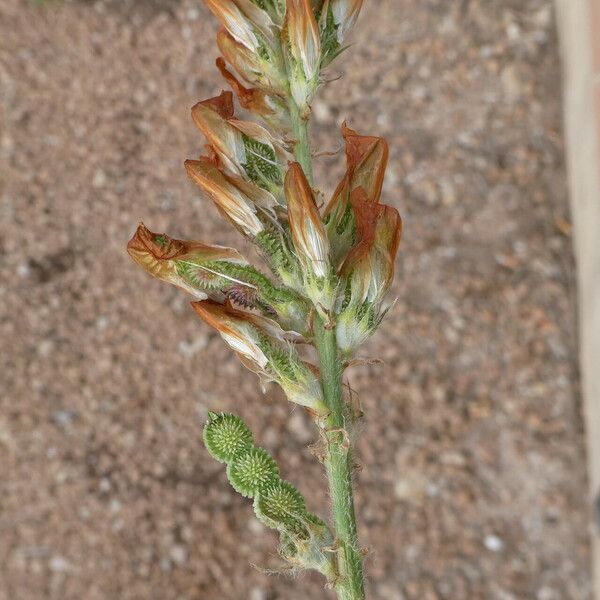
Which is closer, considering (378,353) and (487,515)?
(487,515)

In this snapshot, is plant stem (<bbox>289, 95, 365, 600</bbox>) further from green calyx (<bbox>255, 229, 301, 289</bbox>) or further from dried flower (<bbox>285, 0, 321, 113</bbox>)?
dried flower (<bbox>285, 0, 321, 113</bbox>)

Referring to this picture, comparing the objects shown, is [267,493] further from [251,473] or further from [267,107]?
[267,107]

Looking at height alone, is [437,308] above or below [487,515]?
above

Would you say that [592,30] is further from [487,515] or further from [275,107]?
[275,107]

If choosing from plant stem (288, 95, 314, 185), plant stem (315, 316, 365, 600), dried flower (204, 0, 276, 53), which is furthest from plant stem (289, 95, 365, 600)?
dried flower (204, 0, 276, 53)

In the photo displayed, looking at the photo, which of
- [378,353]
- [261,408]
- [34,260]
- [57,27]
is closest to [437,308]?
[378,353]

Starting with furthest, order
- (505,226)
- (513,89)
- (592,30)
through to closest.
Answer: (513,89), (505,226), (592,30)
